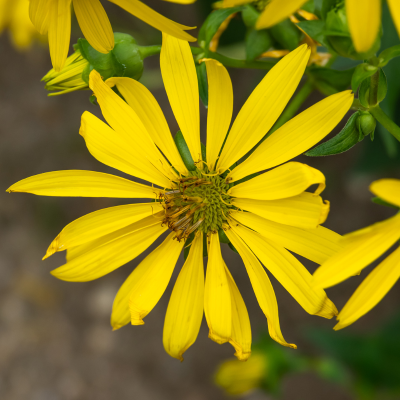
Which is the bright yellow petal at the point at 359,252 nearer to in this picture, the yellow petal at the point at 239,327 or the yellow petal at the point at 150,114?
the yellow petal at the point at 239,327

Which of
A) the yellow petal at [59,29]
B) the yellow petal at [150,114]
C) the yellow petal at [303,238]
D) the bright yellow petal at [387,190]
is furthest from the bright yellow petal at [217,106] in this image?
the bright yellow petal at [387,190]

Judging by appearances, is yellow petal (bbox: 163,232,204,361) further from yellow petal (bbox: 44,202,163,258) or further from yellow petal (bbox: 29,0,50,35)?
yellow petal (bbox: 29,0,50,35)

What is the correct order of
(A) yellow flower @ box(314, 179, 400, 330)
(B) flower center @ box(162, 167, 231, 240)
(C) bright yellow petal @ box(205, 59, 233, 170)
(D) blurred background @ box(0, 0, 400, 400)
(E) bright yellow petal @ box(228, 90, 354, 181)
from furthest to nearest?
(D) blurred background @ box(0, 0, 400, 400) < (B) flower center @ box(162, 167, 231, 240) < (C) bright yellow petal @ box(205, 59, 233, 170) < (E) bright yellow petal @ box(228, 90, 354, 181) < (A) yellow flower @ box(314, 179, 400, 330)

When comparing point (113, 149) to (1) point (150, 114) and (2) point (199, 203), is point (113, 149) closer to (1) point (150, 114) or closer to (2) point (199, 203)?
(1) point (150, 114)

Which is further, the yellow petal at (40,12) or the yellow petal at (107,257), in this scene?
the yellow petal at (107,257)

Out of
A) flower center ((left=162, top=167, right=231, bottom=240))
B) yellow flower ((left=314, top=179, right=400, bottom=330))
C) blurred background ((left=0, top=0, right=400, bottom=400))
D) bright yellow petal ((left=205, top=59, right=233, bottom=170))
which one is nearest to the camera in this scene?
yellow flower ((left=314, top=179, right=400, bottom=330))

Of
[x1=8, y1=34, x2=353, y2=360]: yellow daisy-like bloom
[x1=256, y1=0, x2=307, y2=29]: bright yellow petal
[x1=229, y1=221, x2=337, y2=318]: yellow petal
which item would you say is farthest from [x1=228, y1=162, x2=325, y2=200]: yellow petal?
[x1=256, y1=0, x2=307, y2=29]: bright yellow petal

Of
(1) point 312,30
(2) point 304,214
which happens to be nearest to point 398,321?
(2) point 304,214
